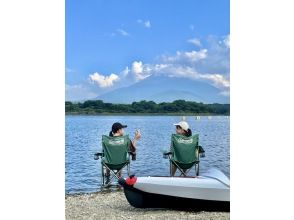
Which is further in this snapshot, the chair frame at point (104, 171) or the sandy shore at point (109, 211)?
the chair frame at point (104, 171)

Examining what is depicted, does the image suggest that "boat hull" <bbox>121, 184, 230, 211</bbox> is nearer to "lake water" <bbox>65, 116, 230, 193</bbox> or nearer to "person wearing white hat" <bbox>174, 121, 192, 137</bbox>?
"lake water" <bbox>65, 116, 230, 193</bbox>

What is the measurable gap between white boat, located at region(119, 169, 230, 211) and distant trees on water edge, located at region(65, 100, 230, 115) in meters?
0.34

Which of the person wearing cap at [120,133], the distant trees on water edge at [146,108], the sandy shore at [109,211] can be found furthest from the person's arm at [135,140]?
the sandy shore at [109,211]

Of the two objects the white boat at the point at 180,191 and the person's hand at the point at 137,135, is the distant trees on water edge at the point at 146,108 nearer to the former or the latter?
the person's hand at the point at 137,135

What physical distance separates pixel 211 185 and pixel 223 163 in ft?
0.44

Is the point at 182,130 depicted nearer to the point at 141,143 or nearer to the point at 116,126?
the point at 141,143

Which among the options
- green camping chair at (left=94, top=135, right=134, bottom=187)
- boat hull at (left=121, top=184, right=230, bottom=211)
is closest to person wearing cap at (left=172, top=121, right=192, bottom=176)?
boat hull at (left=121, top=184, right=230, bottom=211)

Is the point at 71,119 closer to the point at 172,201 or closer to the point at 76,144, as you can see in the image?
the point at 76,144

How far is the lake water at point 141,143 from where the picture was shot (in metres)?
3.13

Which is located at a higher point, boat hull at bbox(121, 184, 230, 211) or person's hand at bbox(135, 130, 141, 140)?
person's hand at bbox(135, 130, 141, 140)

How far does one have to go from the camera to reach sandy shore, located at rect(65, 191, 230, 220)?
3.10m

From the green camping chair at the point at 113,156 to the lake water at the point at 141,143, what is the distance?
0.03 m

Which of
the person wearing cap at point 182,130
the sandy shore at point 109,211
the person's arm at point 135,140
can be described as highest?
the person wearing cap at point 182,130
